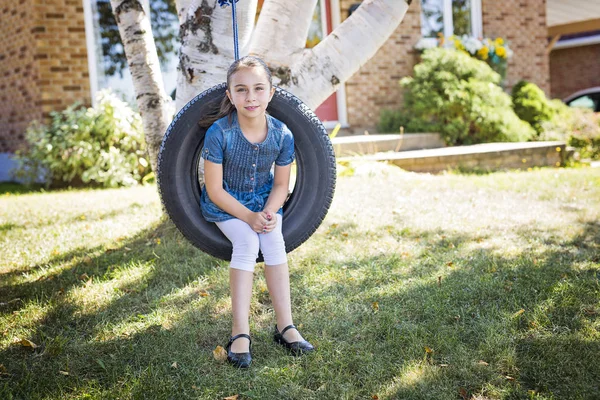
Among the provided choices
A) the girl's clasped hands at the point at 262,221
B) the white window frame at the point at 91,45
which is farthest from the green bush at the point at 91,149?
the girl's clasped hands at the point at 262,221

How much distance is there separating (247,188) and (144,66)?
1790 millimetres

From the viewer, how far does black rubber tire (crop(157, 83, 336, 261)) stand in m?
2.59

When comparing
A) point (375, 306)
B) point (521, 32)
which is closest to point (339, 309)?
point (375, 306)

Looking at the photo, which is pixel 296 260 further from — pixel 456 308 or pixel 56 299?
pixel 56 299

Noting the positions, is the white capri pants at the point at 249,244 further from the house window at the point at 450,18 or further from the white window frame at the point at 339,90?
the house window at the point at 450,18

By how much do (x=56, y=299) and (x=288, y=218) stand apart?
4.92 ft

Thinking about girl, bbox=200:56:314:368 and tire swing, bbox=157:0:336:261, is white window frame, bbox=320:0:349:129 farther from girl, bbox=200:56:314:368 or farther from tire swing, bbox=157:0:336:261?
girl, bbox=200:56:314:368

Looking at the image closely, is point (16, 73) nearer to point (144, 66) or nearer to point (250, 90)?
point (144, 66)

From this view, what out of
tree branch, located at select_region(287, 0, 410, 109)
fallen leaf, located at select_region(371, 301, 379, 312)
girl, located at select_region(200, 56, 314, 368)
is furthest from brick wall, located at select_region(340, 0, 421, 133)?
girl, located at select_region(200, 56, 314, 368)

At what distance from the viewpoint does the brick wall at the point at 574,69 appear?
19.0m

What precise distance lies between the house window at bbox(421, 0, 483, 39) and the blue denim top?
8718 millimetres

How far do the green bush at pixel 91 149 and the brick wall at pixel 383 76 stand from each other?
12.7 ft

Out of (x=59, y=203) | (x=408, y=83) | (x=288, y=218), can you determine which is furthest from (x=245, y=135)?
(x=408, y=83)

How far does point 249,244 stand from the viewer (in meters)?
2.53
